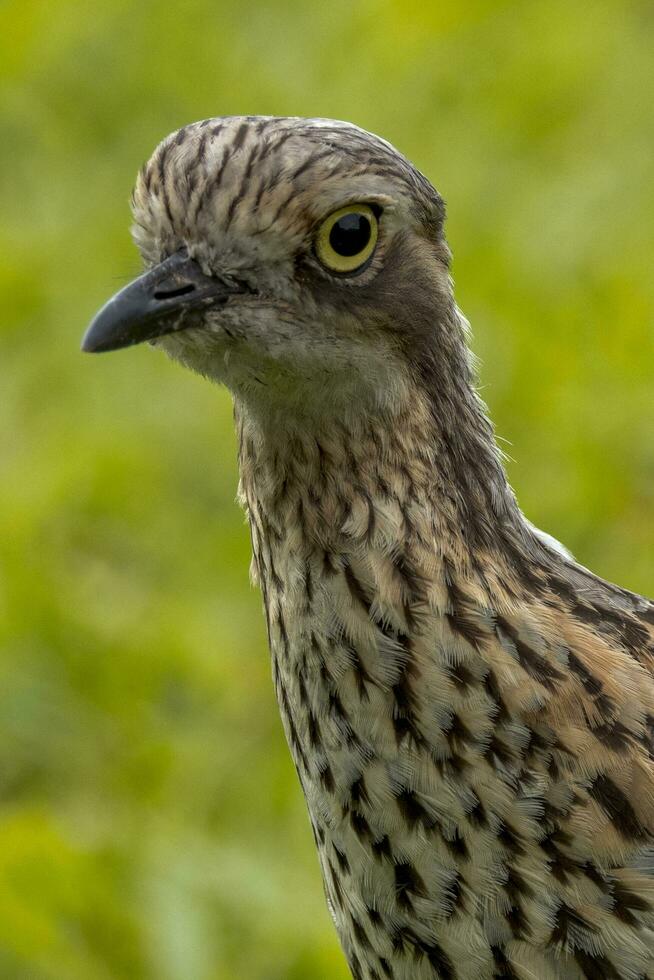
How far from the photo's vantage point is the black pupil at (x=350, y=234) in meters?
3.28

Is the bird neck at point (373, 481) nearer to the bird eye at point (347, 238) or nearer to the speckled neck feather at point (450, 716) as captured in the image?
the speckled neck feather at point (450, 716)

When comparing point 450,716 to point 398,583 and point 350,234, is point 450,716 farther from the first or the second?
point 350,234

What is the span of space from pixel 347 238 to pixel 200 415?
3967mm

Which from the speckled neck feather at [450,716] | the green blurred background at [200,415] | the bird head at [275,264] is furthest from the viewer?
the green blurred background at [200,415]

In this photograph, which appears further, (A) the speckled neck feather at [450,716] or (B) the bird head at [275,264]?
(A) the speckled neck feather at [450,716]

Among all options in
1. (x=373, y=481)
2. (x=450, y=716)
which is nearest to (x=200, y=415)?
(x=373, y=481)

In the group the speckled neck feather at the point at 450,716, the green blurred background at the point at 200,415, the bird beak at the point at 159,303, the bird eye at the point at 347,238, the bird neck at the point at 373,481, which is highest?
the green blurred background at the point at 200,415

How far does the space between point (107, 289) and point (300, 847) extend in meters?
3.16

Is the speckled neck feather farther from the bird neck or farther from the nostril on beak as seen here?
the nostril on beak

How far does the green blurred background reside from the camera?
4.88 metres

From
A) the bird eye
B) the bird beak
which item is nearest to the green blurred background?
the bird beak

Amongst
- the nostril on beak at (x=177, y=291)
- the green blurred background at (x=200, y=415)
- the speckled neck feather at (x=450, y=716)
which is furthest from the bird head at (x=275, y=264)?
the green blurred background at (x=200, y=415)

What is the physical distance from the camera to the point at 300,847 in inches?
207

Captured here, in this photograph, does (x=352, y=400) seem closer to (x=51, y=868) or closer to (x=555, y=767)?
(x=555, y=767)
